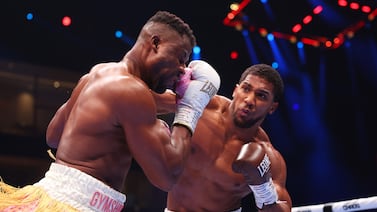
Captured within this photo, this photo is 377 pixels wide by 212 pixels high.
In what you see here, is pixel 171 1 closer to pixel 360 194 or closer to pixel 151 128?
pixel 360 194

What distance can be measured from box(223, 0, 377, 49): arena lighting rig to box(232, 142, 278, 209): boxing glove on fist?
4027mm

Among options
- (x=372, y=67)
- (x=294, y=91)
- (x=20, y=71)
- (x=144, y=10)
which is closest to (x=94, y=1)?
(x=144, y=10)

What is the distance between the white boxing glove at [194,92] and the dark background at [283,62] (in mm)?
3885

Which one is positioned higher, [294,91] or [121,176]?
[121,176]

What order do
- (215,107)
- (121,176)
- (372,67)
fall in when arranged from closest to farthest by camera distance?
(121,176) → (215,107) → (372,67)

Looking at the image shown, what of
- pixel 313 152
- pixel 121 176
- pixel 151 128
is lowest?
pixel 313 152

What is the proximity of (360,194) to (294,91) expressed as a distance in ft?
5.48

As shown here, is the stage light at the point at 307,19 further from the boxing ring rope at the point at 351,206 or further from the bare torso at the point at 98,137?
the bare torso at the point at 98,137

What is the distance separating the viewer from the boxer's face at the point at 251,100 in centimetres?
254

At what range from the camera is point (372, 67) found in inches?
277

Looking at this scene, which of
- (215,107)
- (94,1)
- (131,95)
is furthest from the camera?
(94,1)

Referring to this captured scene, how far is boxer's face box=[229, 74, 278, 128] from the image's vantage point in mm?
2539

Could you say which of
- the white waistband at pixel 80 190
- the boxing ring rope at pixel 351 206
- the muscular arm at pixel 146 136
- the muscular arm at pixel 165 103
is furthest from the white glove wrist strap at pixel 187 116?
the boxing ring rope at pixel 351 206

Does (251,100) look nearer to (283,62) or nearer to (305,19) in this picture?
(305,19)
